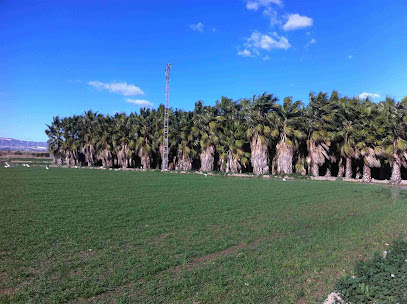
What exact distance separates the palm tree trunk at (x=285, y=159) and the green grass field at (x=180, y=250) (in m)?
17.3

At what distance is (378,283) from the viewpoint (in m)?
4.44

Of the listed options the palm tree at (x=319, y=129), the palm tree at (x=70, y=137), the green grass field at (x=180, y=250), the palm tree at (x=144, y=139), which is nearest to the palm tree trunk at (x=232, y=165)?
the palm tree at (x=319, y=129)

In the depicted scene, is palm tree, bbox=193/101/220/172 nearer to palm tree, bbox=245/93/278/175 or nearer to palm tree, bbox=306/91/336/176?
palm tree, bbox=245/93/278/175

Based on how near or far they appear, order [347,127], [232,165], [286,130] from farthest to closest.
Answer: [232,165] → [286,130] → [347,127]

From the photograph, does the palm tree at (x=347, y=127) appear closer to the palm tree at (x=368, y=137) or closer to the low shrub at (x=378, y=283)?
the palm tree at (x=368, y=137)

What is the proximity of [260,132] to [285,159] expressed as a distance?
3807 millimetres

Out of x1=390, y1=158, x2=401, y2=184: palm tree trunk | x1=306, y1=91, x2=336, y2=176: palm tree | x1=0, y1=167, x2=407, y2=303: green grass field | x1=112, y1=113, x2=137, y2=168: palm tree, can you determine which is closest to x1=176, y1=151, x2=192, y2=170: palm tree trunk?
x1=112, y1=113, x2=137, y2=168: palm tree

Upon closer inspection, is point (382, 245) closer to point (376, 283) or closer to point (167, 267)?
point (376, 283)

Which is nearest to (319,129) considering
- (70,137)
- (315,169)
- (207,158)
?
(315,169)

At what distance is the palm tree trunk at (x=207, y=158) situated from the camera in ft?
118

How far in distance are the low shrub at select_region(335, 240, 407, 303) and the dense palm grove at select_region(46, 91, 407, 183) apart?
21.3 metres

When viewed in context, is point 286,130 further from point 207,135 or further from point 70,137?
point 70,137

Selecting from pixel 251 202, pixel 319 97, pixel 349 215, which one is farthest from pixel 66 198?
pixel 319 97

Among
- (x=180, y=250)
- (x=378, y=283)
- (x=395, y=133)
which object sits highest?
(x=395, y=133)
